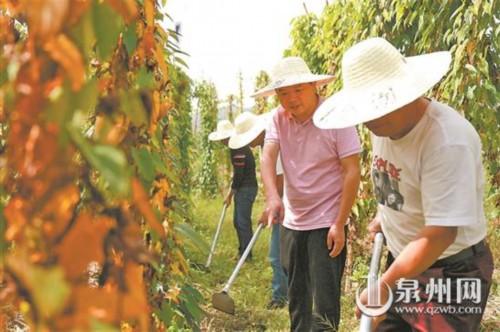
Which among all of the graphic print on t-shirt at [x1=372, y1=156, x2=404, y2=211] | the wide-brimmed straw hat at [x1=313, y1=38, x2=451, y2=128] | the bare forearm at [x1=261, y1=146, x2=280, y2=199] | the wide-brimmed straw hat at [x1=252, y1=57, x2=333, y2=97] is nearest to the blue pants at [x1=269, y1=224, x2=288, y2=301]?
the bare forearm at [x1=261, y1=146, x2=280, y2=199]

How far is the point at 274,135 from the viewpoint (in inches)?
99.8

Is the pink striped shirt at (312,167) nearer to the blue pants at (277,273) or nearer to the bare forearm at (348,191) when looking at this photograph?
the bare forearm at (348,191)

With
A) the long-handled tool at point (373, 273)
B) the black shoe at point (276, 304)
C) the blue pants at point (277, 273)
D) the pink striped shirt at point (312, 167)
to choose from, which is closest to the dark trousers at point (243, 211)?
the blue pants at point (277, 273)

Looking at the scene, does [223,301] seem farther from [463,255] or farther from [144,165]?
[144,165]

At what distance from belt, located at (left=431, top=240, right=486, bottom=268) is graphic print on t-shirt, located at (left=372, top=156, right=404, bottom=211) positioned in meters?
0.17

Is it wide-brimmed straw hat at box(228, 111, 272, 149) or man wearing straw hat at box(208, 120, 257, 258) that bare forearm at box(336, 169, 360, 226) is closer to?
wide-brimmed straw hat at box(228, 111, 272, 149)

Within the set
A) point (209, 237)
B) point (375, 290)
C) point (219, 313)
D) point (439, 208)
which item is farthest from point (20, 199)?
point (209, 237)

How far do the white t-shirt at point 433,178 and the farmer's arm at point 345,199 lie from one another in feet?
1.91

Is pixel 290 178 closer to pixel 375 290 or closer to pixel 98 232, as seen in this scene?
pixel 375 290

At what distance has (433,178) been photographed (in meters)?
1.42

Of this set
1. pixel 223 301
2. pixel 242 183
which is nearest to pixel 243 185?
pixel 242 183

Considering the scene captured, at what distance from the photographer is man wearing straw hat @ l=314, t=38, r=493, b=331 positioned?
1.40 m

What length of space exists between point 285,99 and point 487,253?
40.9 inches

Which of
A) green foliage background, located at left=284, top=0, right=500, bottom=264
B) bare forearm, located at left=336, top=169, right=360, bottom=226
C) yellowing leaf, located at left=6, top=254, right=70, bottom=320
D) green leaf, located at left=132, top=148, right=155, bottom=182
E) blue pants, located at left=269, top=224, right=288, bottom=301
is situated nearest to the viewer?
yellowing leaf, located at left=6, top=254, right=70, bottom=320
